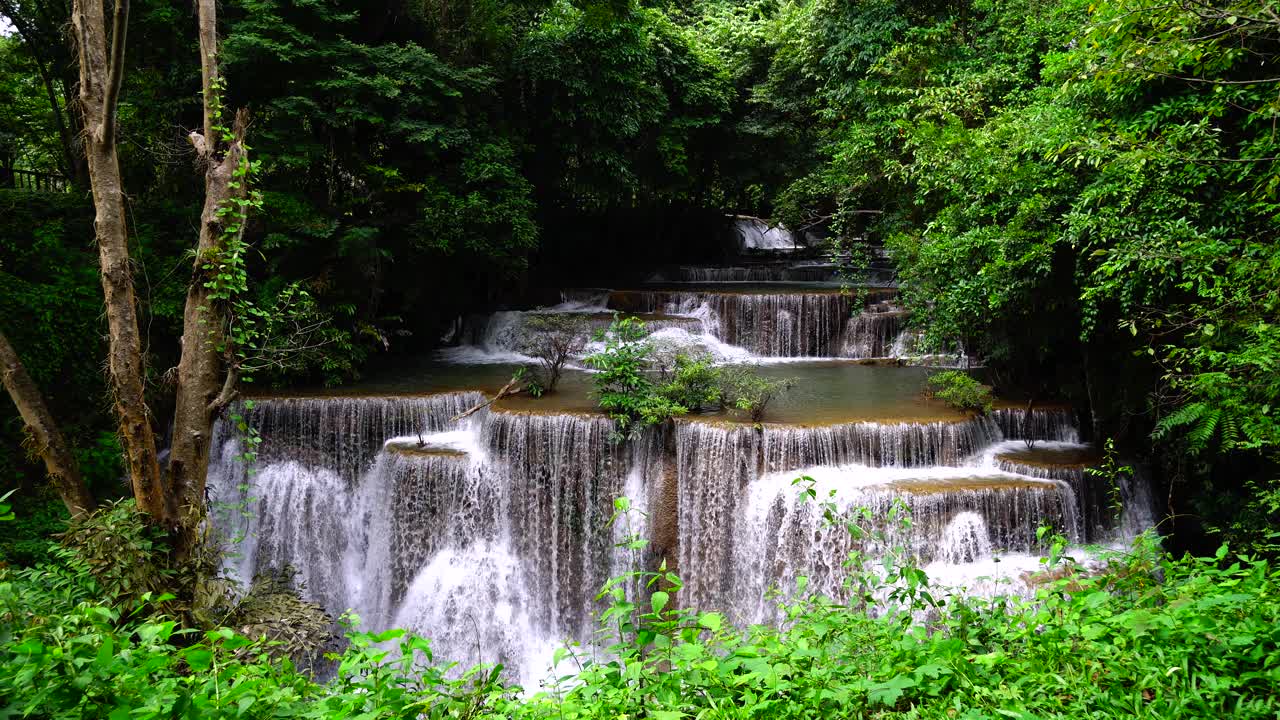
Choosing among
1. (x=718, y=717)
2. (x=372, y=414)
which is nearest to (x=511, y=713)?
(x=718, y=717)

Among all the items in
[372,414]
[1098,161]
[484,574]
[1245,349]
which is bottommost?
[484,574]

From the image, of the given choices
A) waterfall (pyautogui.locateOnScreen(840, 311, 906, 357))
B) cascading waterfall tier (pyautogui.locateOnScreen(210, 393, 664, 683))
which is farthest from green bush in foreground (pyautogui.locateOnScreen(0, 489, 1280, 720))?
waterfall (pyautogui.locateOnScreen(840, 311, 906, 357))

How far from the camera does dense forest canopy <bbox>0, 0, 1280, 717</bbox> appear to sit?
5930mm

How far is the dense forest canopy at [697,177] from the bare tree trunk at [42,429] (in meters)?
0.48

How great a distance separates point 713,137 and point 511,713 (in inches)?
644

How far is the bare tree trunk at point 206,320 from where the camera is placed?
5.67 m

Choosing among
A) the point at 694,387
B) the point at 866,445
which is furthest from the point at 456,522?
the point at 866,445

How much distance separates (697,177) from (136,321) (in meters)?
14.4

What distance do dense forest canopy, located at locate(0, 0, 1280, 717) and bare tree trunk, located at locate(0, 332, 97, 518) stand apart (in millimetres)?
480

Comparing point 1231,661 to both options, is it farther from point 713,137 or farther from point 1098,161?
point 713,137

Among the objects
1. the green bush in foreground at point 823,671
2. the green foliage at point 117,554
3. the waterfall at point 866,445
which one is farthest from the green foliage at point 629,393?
the green bush in foreground at point 823,671

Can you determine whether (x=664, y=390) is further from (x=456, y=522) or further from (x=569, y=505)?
(x=456, y=522)

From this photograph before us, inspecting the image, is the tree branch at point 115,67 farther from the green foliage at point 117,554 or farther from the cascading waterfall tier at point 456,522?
the cascading waterfall tier at point 456,522

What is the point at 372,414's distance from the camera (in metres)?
9.62
